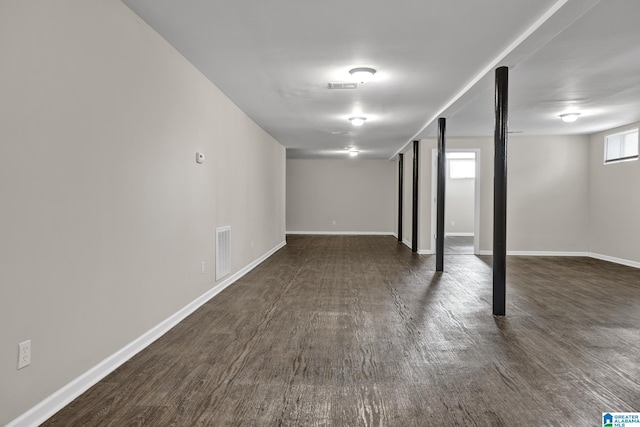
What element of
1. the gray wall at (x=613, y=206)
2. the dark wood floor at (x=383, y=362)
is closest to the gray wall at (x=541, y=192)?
the gray wall at (x=613, y=206)

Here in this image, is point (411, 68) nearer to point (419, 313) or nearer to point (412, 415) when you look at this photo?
point (419, 313)

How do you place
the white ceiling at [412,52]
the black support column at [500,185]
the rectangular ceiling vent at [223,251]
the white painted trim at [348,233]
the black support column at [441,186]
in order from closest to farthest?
the white ceiling at [412,52]
the black support column at [500,185]
the rectangular ceiling vent at [223,251]
the black support column at [441,186]
the white painted trim at [348,233]

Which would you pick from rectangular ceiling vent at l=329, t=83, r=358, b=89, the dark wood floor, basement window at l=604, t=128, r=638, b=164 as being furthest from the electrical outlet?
basement window at l=604, t=128, r=638, b=164

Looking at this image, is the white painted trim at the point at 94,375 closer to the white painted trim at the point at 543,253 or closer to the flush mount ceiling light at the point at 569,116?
the flush mount ceiling light at the point at 569,116

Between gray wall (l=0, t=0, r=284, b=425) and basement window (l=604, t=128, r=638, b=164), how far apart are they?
6956 mm

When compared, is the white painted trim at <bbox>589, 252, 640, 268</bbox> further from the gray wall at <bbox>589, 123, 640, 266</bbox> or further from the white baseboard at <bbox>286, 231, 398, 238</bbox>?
the white baseboard at <bbox>286, 231, 398, 238</bbox>

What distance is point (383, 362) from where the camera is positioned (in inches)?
115

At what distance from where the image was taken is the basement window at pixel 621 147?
735 cm

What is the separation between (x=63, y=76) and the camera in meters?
2.29

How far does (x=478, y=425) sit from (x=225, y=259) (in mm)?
3787

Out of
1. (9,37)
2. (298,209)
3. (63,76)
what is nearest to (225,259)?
(63,76)

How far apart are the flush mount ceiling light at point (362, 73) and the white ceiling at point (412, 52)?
0.28 ft

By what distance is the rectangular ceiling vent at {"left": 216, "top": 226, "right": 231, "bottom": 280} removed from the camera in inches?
200

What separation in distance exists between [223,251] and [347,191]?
8.69 m
